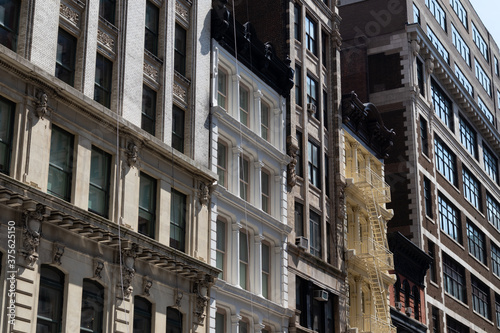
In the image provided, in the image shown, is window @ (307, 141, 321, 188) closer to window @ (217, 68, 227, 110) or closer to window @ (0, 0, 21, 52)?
window @ (217, 68, 227, 110)

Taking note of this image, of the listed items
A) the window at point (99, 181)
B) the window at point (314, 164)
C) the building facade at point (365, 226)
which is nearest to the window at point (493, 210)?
the building facade at point (365, 226)

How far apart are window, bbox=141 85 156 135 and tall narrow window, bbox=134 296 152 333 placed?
615 centimetres

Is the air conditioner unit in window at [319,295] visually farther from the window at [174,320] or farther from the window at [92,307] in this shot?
the window at [92,307]

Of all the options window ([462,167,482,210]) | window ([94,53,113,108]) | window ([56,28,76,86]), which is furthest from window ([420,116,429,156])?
window ([56,28,76,86])

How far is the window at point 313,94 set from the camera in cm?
4575

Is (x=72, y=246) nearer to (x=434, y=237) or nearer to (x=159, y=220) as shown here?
(x=159, y=220)

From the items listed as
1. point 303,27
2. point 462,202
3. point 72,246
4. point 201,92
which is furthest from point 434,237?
point 72,246

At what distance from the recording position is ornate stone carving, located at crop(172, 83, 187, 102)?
34328 millimetres

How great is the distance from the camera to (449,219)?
6656 centimetres

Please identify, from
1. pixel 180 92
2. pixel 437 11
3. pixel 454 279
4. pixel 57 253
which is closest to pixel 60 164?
pixel 57 253

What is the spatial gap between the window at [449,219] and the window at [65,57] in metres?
40.9

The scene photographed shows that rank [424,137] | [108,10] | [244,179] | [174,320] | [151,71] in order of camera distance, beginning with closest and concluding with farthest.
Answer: [108,10]
[174,320]
[151,71]
[244,179]
[424,137]

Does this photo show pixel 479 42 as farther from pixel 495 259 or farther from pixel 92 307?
pixel 92 307

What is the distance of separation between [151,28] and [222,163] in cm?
661
